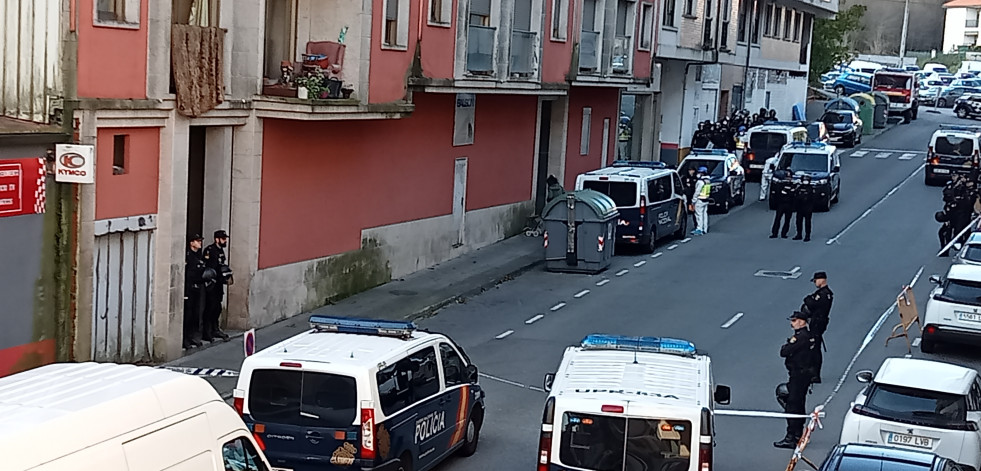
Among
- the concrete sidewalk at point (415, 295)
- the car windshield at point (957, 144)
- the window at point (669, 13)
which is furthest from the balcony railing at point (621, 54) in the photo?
the car windshield at point (957, 144)

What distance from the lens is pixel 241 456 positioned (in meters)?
9.04

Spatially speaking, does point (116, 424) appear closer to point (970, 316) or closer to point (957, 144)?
point (970, 316)

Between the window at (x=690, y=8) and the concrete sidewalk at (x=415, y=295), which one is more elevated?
the window at (x=690, y=8)

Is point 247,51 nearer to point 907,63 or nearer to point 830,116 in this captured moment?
point 830,116

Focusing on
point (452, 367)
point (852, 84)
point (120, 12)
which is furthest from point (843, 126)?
point (452, 367)

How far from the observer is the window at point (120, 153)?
18141 mm

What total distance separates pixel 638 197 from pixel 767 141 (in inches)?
617

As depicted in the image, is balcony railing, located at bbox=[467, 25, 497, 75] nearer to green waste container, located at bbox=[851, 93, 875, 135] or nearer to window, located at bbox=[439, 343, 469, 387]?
window, located at bbox=[439, 343, 469, 387]

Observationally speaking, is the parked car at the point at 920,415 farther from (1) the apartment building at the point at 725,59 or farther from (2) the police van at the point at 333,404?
(1) the apartment building at the point at 725,59

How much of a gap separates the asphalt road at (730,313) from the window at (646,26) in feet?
18.8

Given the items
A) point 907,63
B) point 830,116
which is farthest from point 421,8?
point 907,63

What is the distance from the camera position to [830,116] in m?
57.6

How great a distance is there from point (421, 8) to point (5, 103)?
10079mm

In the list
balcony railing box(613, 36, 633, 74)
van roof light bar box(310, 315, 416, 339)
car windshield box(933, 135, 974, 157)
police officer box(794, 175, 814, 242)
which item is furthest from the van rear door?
car windshield box(933, 135, 974, 157)
